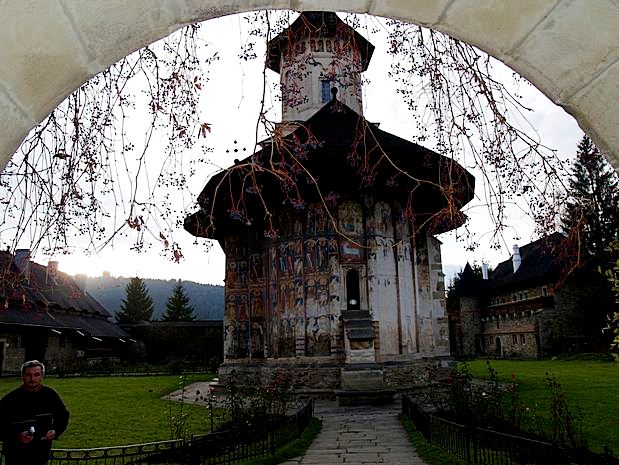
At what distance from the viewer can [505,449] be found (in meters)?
6.12

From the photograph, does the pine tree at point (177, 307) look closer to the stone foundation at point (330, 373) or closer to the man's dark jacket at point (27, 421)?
the stone foundation at point (330, 373)

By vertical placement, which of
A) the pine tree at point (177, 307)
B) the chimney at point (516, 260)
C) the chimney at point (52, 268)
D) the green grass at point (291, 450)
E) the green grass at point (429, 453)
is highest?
the chimney at point (516, 260)

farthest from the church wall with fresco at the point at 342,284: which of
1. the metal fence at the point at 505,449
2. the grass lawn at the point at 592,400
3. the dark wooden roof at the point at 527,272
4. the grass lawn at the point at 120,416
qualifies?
the dark wooden roof at the point at 527,272

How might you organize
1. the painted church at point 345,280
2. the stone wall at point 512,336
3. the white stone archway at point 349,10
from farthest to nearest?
the stone wall at point 512,336
the painted church at point 345,280
the white stone archway at point 349,10

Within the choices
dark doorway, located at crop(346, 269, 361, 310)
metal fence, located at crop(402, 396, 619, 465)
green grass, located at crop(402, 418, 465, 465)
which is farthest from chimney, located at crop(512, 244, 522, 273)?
metal fence, located at crop(402, 396, 619, 465)

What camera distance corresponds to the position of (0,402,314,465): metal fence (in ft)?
19.8

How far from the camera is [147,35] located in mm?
1720

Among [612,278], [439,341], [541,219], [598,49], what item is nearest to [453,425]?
[612,278]

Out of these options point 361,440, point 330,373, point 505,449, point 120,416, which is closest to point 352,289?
point 330,373

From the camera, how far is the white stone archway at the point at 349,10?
1539mm

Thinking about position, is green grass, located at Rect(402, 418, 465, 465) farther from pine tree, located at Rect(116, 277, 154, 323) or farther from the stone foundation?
pine tree, located at Rect(116, 277, 154, 323)

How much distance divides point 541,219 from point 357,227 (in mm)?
11527

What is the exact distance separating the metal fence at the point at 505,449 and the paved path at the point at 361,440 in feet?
1.64

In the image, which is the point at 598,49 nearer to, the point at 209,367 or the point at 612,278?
Result: the point at 612,278
